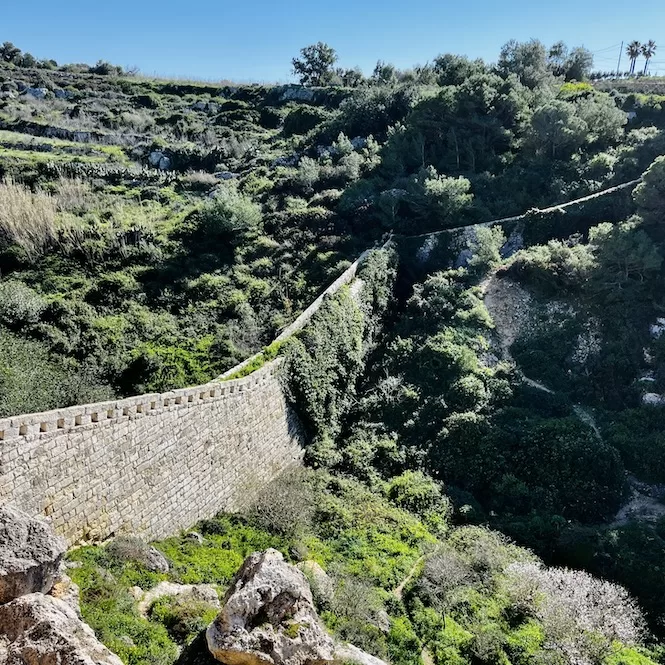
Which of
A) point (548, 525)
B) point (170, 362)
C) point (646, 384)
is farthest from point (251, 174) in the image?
point (548, 525)

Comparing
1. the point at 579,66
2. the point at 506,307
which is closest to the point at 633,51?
the point at 579,66

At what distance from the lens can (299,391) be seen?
803 inches

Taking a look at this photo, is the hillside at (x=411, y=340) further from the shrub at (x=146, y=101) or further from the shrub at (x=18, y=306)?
the shrub at (x=146, y=101)

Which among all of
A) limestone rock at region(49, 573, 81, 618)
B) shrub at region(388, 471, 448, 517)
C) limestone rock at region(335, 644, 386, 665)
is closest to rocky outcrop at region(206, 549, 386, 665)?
Result: limestone rock at region(335, 644, 386, 665)

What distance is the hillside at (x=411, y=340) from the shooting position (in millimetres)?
13898

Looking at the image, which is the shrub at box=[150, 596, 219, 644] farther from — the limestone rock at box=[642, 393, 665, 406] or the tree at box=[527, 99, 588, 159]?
the tree at box=[527, 99, 588, 159]

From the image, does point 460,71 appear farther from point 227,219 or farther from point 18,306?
point 18,306

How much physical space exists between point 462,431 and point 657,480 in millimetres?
6894

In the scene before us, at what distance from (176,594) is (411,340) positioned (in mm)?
16845

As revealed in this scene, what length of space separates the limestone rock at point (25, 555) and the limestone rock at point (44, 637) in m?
0.47

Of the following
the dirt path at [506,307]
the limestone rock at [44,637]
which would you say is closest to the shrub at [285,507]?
the limestone rock at [44,637]

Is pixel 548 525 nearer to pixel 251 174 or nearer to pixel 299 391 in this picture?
pixel 299 391

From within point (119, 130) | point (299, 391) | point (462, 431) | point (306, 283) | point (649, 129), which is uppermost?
point (119, 130)

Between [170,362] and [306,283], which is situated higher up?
[306,283]
